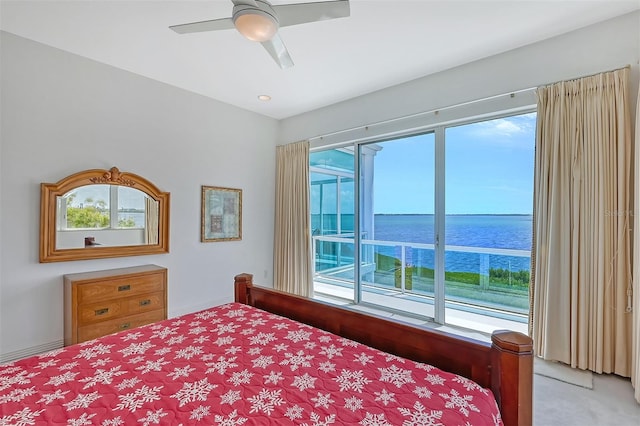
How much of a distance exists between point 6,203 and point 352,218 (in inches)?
138

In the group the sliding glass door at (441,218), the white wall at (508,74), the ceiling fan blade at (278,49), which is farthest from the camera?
the sliding glass door at (441,218)

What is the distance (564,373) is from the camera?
233 centimetres

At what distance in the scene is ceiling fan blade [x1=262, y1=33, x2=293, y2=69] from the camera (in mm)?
1940

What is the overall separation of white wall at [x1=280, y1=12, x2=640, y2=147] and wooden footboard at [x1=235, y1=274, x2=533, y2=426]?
2.41 meters

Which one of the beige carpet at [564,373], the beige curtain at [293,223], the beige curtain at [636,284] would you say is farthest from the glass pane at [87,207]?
the beige curtain at [636,284]

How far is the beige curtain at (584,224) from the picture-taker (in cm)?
223

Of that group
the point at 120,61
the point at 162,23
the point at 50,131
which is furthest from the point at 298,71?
the point at 50,131

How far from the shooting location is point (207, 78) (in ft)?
10.9

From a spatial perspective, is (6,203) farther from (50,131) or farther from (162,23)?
(162,23)

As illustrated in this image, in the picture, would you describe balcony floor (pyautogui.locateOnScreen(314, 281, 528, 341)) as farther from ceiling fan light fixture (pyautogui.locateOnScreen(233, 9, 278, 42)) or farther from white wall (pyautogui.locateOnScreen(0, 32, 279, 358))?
ceiling fan light fixture (pyautogui.locateOnScreen(233, 9, 278, 42))

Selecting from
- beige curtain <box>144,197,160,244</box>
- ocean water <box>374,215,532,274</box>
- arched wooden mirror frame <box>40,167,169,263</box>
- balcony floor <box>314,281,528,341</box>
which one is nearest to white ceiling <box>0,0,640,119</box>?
arched wooden mirror frame <box>40,167,169,263</box>

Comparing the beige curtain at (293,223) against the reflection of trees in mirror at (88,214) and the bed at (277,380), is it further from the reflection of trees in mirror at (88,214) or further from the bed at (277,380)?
the bed at (277,380)

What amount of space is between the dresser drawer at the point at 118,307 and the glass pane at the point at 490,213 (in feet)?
10.1

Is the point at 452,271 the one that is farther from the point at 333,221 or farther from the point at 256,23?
the point at 256,23
